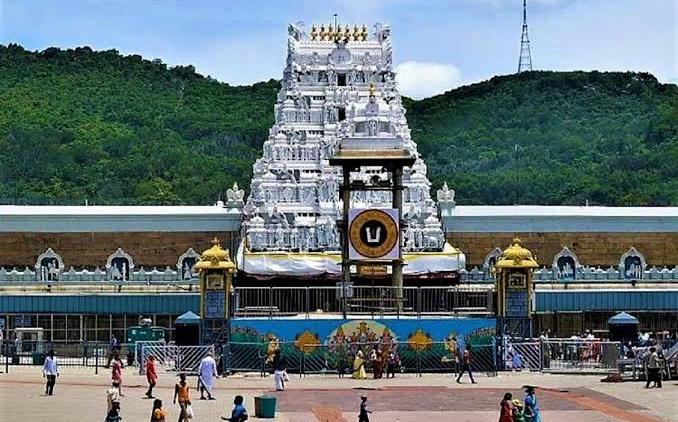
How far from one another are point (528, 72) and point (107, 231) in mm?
77037

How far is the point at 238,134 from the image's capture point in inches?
4469

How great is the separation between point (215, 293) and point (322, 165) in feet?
63.9

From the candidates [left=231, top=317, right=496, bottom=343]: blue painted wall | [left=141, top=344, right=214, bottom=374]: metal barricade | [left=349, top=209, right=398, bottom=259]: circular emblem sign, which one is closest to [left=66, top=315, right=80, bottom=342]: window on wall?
[left=141, top=344, right=214, bottom=374]: metal barricade

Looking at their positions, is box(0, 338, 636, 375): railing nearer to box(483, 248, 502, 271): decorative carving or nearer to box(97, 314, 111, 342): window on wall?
box(97, 314, 111, 342): window on wall

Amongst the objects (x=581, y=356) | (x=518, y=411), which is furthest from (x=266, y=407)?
(x=581, y=356)

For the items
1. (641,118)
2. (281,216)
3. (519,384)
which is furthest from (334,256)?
(641,118)

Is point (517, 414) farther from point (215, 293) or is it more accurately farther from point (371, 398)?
point (215, 293)

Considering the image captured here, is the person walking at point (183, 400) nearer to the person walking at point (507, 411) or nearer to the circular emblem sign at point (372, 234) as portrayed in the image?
the person walking at point (507, 411)

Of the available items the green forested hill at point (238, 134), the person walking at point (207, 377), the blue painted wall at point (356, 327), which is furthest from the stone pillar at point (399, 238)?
the green forested hill at point (238, 134)

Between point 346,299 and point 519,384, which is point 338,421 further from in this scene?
point 346,299

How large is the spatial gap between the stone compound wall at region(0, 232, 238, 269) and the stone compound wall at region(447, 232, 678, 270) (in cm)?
934

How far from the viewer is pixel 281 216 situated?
54125mm

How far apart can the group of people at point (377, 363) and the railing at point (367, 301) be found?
1.68 metres

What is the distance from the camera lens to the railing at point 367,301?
38.6 m
